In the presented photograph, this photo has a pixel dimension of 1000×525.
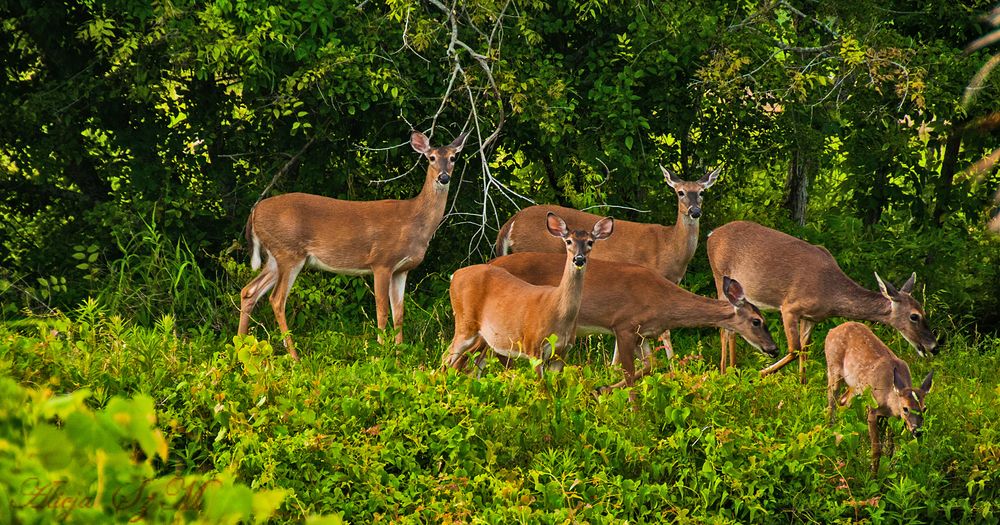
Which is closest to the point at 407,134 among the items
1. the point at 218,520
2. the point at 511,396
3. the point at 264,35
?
the point at 264,35

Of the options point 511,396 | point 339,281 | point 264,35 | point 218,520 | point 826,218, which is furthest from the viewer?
point 826,218

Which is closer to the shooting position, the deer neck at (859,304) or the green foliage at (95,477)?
the green foliage at (95,477)

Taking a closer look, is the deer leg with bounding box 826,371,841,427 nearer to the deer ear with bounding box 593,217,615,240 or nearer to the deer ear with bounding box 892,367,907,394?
the deer ear with bounding box 892,367,907,394

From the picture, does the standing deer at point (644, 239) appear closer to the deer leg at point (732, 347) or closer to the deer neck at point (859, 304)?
the deer leg at point (732, 347)

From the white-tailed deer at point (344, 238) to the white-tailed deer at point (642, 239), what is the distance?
64 centimetres

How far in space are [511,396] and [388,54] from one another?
408 centimetres

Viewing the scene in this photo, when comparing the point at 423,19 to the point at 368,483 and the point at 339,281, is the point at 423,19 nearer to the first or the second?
the point at 339,281

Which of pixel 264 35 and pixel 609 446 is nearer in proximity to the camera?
pixel 609 446

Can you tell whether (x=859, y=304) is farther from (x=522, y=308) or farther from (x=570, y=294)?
(x=522, y=308)

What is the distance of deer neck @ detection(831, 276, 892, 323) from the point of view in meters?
9.27

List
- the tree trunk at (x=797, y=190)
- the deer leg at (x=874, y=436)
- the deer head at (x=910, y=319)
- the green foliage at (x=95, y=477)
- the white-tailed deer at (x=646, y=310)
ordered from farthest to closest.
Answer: the tree trunk at (x=797, y=190)
the deer head at (x=910, y=319)
the white-tailed deer at (x=646, y=310)
the deer leg at (x=874, y=436)
the green foliage at (x=95, y=477)

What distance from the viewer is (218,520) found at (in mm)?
2305

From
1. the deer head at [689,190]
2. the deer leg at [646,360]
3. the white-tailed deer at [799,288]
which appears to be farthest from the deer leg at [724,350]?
the deer head at [689,190]

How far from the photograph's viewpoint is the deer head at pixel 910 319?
356 inches
